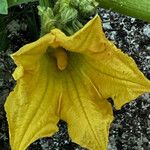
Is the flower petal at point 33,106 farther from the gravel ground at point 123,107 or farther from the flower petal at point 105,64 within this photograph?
the gravel ground at point 123,107

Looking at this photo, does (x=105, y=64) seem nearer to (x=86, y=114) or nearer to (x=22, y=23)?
(x=86, y=114)

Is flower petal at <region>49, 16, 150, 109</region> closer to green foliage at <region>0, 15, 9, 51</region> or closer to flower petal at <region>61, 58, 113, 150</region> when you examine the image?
flower petal at <region>61, 58, 113, 150</region>

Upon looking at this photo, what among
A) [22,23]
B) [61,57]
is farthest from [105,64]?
[22,23]

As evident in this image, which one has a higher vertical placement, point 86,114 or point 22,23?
point 22,23

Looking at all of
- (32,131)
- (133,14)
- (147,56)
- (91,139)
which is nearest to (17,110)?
(32,131)

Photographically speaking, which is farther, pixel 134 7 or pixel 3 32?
pixel 3 32

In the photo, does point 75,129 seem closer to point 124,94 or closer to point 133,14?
A: point 124,94

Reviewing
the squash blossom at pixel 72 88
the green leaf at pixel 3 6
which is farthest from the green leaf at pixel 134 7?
the green leaf at pixel 3 6

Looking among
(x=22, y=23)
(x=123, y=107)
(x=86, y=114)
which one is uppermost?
(x=22, y=23)
